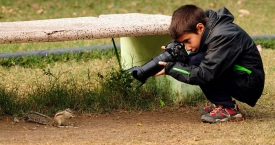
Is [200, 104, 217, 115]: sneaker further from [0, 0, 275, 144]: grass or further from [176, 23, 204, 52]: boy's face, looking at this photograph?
[176, 23, 204, 52]: boy's face

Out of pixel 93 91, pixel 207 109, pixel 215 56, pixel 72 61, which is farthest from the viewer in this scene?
pixel 72 61

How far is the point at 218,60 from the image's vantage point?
14.1 feet

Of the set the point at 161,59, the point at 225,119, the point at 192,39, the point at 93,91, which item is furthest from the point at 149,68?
the point at 93,91

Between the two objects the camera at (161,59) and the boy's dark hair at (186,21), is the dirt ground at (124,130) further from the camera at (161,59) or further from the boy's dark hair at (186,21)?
the boy's dark hair at (186,21)

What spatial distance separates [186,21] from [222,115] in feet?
2.43

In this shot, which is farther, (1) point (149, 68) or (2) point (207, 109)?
(2) point (207, 109)

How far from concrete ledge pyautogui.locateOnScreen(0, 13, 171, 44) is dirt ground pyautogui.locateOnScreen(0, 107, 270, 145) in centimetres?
62

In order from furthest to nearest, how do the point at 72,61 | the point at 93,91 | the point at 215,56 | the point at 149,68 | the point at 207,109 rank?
the point at 72,61, the point at 93,91, the point at 207,109, the point at 149,68, the point at 215,56

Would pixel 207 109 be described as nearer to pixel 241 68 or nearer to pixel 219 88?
pixel 219 88

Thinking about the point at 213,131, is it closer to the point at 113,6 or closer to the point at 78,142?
the point at 78,142

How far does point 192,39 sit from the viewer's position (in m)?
4.43

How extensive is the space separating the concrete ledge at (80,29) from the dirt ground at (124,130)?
2.04 feet

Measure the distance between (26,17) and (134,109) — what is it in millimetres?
4392

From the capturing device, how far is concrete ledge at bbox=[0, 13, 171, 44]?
452cm
